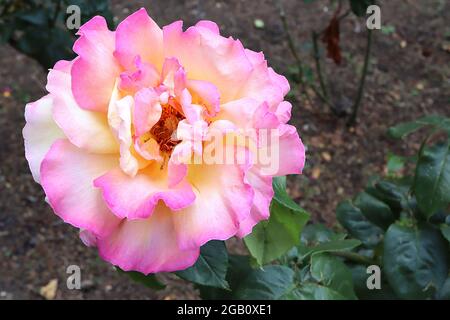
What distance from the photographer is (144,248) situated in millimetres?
622

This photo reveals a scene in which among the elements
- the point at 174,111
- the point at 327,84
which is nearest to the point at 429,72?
the point at 327,84

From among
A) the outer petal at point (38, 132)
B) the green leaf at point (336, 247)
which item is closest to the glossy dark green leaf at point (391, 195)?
the green leaf at point (336, 247)

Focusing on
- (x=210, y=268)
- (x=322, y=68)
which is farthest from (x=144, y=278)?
(x=322, y=68)

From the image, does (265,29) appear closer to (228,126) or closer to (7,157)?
(7,157)

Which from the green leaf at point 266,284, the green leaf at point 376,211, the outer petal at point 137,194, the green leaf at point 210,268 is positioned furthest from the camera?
the green leaf at point 376,211

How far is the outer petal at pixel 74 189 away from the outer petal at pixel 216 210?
0.08m

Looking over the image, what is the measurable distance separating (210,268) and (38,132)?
28cm

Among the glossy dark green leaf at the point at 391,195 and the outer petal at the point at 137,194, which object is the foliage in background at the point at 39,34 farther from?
the outer petal at the point at 137,194

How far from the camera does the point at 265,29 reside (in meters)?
2.84

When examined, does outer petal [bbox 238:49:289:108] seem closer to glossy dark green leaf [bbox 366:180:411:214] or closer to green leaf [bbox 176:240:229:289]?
green leaf [bbox 176:240:229:289]

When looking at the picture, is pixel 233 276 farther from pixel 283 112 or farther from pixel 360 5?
pixel 360 5

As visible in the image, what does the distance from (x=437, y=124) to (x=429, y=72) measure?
5.46 feet

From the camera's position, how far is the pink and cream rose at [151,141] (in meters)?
0.61

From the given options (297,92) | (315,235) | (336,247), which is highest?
(336,247)
